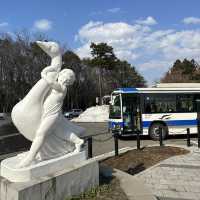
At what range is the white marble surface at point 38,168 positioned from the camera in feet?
17.6

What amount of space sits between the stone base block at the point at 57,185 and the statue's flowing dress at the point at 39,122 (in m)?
0.54

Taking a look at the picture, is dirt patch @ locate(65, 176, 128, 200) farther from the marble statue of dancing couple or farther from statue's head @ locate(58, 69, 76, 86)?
statue's head @ locate(58, 69, 76, 86)

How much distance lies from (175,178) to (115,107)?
31.9 feet

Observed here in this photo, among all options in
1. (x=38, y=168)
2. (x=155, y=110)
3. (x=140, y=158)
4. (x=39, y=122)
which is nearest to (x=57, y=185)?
(x=38, y=168)

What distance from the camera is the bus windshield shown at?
17.9 meters

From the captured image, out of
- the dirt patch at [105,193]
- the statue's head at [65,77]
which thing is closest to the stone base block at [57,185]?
the dirt patch at [105,193]

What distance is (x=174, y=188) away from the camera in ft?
25.4

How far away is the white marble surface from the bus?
11.4 meters

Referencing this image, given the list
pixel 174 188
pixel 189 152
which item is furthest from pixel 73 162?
pixel 189 152

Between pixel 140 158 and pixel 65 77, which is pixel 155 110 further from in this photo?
pixel 65 77

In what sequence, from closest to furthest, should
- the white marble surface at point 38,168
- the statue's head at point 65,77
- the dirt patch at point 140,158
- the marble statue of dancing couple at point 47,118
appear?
the white marble surface at point 38,168 < the marble statue of dancing couple at point 47,118 < the statue's head at point 65,77 < the dirt patch at point 140,158

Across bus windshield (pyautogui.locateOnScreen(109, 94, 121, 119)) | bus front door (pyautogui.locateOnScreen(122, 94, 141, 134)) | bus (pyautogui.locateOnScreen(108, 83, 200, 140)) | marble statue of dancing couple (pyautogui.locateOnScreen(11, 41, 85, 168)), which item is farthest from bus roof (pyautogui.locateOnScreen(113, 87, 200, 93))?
marble statue of dancing couple (pyautogui.locateOnScreen(11, 41, 85, 168))

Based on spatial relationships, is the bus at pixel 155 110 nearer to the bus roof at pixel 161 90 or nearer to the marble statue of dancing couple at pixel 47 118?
the bus roof at pixel 161 90

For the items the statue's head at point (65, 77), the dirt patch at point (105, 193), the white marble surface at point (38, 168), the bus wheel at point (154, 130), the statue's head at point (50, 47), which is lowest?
the bus wheel at point (154, 130)
